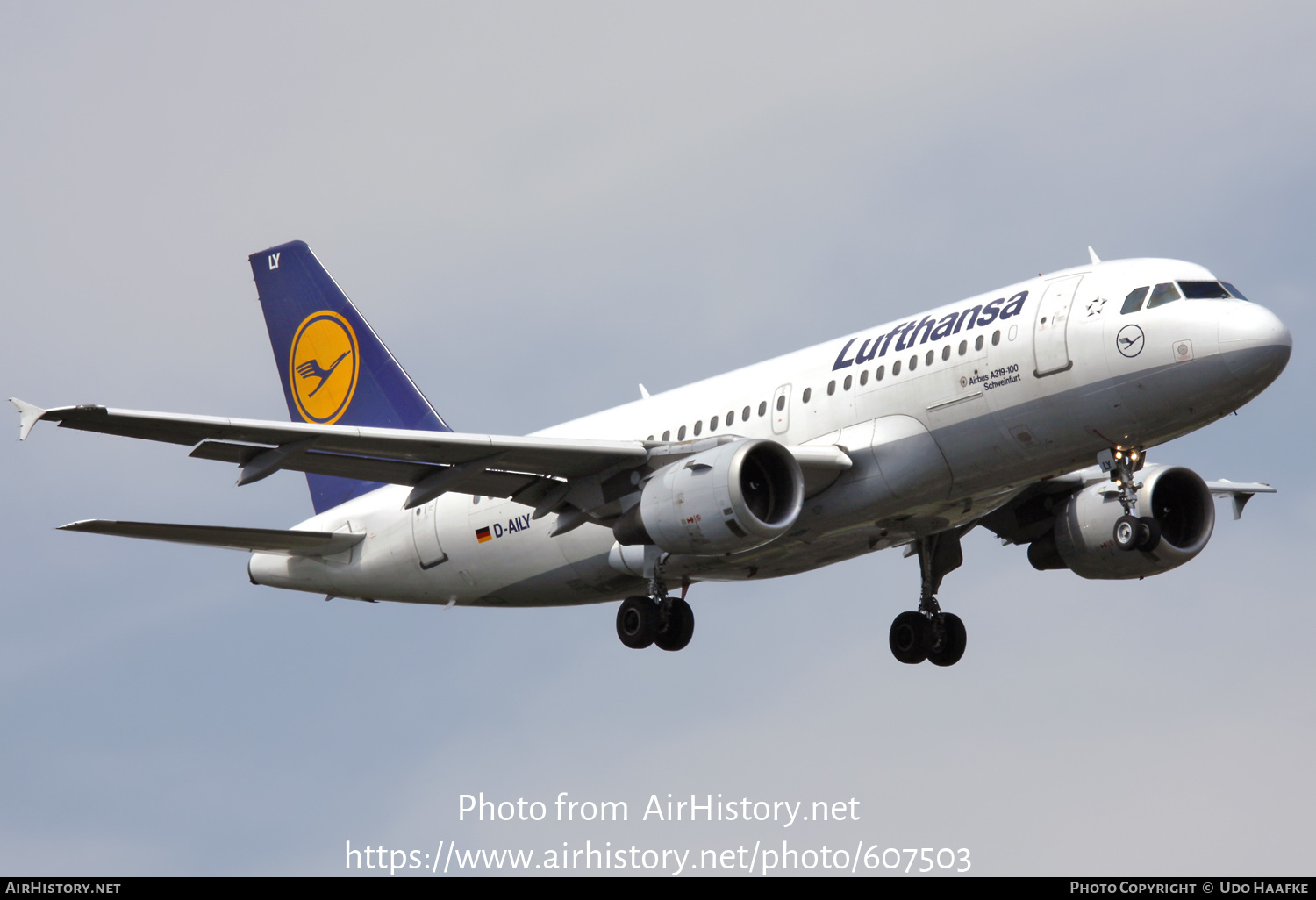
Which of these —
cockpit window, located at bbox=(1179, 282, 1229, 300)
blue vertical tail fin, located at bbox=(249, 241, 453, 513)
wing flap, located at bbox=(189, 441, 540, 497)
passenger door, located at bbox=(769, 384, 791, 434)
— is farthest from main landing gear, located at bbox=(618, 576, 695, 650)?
cockpit window, located at bbox=(1179, 282, 1229, 300)

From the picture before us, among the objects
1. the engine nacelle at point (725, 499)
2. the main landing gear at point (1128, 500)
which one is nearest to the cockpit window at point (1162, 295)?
the main landing gear at point (1128, 500)

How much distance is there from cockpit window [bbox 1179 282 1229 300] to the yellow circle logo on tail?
64.3 feet

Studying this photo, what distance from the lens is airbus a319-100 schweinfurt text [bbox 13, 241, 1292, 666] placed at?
27266mm

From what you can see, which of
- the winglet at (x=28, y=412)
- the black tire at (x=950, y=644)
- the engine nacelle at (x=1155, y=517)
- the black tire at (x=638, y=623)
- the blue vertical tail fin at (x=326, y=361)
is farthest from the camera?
the blue vertical tail fin at (x=326, y=361)

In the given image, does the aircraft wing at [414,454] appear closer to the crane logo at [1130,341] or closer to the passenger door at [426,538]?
the passenger door at [426,538]

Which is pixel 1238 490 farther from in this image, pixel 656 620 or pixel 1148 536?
pixel 656 620

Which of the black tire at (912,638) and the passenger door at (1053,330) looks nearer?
the passenger door at (1053,330)

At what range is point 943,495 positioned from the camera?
29422 mm

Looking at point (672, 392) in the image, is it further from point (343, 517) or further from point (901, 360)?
point (343, 517)

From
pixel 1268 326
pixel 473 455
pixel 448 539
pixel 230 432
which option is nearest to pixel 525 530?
pixel 448 539

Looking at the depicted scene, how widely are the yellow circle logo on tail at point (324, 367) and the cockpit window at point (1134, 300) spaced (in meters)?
18.8

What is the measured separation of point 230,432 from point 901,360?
11.2 meters

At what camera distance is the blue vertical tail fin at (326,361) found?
1522 inches

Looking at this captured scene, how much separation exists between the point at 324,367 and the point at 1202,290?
21.0 metres
